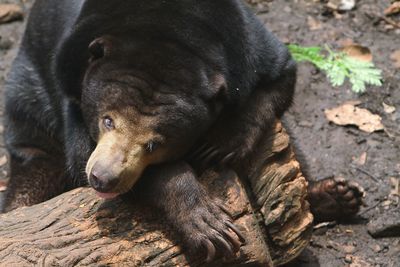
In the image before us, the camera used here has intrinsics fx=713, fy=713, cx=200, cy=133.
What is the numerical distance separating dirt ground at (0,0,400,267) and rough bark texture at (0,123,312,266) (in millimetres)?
752

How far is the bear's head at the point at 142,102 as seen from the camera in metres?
3.94

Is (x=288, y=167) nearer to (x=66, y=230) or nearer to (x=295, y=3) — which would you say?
(x=66, y=230)

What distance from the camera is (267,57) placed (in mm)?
4852

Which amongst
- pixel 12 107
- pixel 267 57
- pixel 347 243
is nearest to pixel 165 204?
pixel 267 57

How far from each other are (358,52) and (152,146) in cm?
367

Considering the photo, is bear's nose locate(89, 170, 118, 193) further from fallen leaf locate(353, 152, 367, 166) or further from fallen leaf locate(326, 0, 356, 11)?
fallen leaf locate(326, 0, 356, 11)

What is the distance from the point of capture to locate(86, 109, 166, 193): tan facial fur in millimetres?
3852

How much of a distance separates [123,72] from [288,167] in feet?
4.11

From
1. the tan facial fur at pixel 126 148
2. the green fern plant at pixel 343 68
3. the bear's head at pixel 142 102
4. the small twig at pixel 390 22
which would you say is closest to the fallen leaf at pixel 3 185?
the bear's head at pixel 142 102

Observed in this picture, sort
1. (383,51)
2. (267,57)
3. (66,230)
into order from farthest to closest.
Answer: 1. (383,51)
2. (267,57)
3. (66,230)

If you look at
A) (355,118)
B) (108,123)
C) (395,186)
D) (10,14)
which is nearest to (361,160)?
(395,186)

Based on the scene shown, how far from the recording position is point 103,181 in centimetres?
377

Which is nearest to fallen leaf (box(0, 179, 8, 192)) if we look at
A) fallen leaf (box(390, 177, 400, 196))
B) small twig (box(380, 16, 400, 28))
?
fallen leaf (box(390, 177, 400, 196))

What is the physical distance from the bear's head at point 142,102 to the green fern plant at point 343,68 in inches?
102
